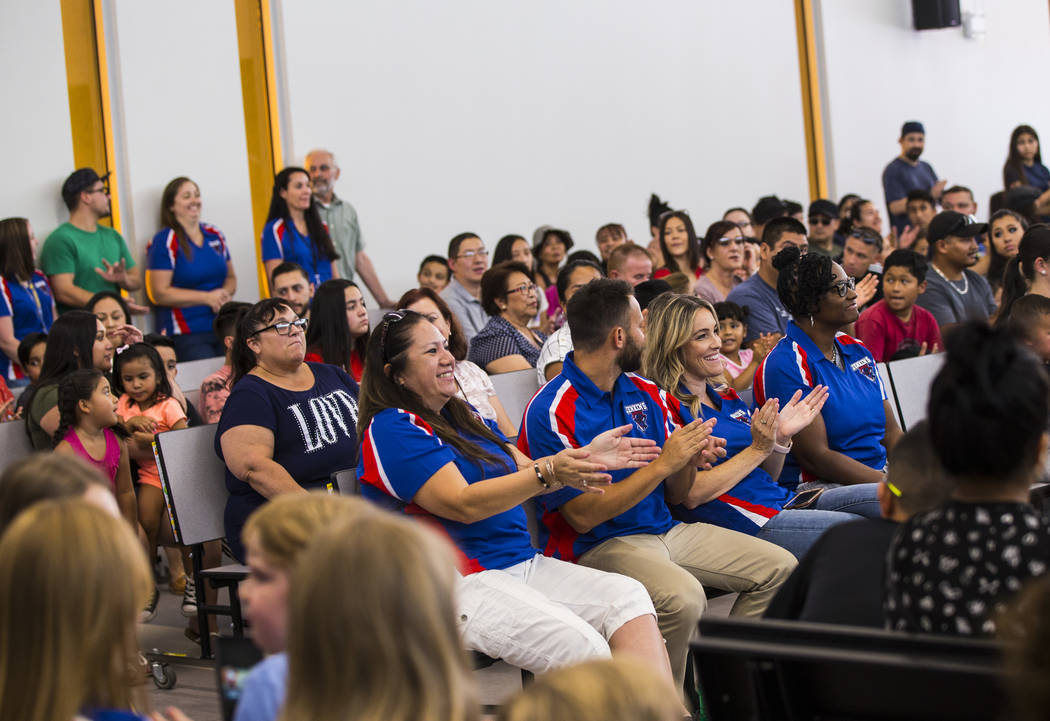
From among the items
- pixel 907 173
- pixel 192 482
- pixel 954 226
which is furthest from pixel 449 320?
pixel 907 173

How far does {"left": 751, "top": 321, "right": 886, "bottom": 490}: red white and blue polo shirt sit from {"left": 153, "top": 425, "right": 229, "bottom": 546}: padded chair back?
1.79m

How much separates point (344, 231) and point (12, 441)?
3.35 metres

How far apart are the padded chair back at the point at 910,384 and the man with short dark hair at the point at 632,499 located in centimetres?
133

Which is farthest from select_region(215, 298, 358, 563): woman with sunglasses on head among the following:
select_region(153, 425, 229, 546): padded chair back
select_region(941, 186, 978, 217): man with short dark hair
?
select_region(941, 186, 978, 217): man with short dark hair

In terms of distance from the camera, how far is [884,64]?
1139 cm

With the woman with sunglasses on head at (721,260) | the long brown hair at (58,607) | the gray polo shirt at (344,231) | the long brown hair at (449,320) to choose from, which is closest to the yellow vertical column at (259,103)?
the gray polo shirt at (344,231)

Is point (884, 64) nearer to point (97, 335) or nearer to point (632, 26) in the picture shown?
point (632, 26)

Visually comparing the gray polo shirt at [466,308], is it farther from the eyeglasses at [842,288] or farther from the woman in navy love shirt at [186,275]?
the eyeglasses at [842,288]

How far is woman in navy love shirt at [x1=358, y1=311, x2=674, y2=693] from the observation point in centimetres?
281

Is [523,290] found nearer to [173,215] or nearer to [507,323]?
[507,323]

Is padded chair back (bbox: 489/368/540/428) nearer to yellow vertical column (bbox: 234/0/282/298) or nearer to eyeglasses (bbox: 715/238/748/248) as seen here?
eyeglasses (bbox: 715/238/748/248)

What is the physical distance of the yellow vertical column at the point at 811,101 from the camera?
35.6ft

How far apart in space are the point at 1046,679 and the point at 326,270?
6.18 meters

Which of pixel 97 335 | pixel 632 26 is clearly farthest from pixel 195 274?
pixel 632 26
